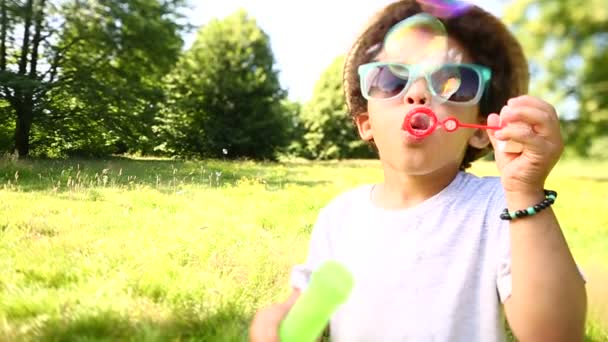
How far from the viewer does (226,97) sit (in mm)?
1477

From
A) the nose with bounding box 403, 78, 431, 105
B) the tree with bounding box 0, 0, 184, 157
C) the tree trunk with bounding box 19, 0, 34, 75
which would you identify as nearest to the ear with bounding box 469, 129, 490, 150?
the nose with bounding box 403, 78, 431, 105

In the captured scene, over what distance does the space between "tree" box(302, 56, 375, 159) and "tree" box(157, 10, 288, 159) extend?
0.17 m

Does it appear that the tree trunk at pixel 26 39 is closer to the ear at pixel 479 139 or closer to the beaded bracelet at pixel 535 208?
the ear at pixel 479 139

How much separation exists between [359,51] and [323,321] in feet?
1.29

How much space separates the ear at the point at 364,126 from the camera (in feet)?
2.32

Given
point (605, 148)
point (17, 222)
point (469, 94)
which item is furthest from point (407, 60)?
point (17, 222)

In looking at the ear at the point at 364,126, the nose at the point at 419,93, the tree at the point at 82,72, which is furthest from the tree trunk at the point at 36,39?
the nose at the point at 419,93

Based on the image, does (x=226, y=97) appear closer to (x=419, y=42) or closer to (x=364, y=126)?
(x=364, y=126)

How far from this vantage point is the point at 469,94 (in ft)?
1.96

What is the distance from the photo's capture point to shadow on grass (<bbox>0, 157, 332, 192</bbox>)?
109 cm

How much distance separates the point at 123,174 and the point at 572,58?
94 centimetres

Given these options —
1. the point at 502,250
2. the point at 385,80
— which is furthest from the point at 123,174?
the point at 502,250

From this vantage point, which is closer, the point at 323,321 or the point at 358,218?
the point at 323,321

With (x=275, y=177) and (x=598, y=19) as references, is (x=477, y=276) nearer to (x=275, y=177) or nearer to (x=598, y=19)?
(x=598, y=19)
